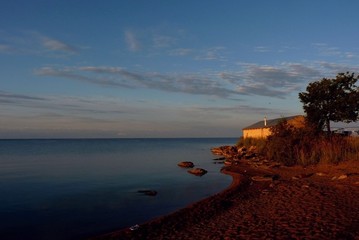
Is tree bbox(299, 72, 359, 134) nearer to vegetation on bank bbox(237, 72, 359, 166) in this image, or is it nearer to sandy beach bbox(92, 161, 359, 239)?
vegetation on bank bbox(237, 72, 359, 166)

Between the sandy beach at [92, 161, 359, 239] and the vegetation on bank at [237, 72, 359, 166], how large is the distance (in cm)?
735

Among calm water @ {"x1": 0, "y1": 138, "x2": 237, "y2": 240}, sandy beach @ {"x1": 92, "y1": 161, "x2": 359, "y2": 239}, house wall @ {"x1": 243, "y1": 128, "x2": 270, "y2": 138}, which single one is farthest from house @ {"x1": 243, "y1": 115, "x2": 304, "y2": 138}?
sandy beach @ {"x1": 92, "y1": 161, "x2": 359, "y2": 239}

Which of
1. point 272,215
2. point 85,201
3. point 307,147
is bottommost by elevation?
point 85,201

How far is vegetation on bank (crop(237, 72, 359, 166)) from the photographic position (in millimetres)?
27562

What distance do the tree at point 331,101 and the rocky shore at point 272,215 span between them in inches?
737

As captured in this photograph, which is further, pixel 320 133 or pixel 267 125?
pixel 267 125

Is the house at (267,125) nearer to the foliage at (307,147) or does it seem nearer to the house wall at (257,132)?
the house wall at (257,132)

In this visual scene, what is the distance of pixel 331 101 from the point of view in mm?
37688

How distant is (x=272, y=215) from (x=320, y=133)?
24.4 meters

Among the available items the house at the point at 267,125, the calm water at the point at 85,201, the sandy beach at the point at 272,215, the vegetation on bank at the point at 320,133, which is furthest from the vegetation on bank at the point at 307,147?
the sandy beach at the point at 272,215

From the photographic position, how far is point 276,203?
15.0 m

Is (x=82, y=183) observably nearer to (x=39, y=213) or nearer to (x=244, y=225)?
(x=39, y=213)

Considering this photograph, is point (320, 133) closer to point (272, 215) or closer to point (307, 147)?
point (307, 147)

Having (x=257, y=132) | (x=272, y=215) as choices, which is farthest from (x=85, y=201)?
(x=257, y=132)
